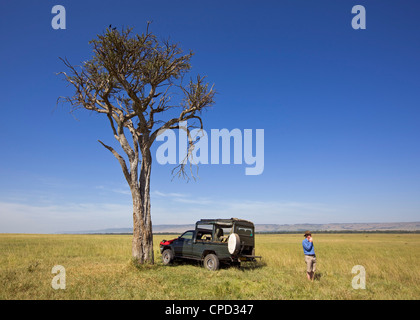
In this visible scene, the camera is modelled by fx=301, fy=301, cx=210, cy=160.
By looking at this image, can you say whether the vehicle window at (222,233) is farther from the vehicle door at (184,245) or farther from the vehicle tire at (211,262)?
the vehicle door at (184,245)

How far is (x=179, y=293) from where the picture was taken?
30.2 feet

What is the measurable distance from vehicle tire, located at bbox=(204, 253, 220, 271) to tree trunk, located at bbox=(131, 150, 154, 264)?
9.80 ft

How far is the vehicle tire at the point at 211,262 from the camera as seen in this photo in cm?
1382

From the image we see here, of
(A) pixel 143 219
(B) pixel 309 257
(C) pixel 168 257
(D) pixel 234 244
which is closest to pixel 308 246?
(B) pixel 309 257

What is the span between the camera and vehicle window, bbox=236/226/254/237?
47.2ft

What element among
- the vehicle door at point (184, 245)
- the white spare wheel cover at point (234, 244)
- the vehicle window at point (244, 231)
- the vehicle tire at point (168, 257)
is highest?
the vehicle window at point (244, 231)

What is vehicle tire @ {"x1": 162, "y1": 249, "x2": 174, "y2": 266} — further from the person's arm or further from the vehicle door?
the person's arm

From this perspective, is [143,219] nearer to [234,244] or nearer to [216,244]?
[216,244]

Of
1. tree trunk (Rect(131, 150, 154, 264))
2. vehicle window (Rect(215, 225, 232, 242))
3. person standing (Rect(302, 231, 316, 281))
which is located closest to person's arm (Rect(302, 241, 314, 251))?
person standing (Rect(302, 231, 316, 281))

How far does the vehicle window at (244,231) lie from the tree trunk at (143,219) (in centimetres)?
467

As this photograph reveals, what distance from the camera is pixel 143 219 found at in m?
15.8

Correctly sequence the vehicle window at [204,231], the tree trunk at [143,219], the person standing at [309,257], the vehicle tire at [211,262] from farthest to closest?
the vehicle window at [204,231]
the tree trunk at [143,219]
the vehicle tire at [211,262]
the person standing at [309,257]

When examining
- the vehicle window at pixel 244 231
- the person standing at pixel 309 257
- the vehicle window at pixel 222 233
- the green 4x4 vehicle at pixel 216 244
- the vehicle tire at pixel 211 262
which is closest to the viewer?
the person standing at pixel 309 257

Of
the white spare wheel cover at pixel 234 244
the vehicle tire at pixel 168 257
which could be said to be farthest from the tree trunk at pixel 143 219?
the white spare wheel cover at pixel 234 244
